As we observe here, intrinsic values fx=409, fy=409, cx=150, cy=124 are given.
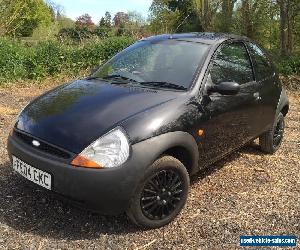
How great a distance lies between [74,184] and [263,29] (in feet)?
50.6

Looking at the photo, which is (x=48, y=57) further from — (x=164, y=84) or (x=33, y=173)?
(x=33, y=173)

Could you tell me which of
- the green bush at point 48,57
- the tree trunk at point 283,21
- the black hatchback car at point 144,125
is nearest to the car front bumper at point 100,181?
the black hatchback car at point 144,125

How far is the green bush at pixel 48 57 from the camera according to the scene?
11023mm

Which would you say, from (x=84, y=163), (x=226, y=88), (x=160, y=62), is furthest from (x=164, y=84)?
(x=84, y=163)

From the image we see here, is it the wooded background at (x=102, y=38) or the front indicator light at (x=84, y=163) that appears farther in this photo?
the wooded background at (x=102, y=38)

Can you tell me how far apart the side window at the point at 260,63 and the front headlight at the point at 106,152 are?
7.97ft

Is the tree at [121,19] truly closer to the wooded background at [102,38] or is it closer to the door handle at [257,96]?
the wooded background at [102,38]

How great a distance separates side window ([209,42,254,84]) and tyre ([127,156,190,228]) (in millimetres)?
1082

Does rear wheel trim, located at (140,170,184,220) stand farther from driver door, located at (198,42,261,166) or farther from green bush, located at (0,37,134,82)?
green bush, located at (0,37,134,82)

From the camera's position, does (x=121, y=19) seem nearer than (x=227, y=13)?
No

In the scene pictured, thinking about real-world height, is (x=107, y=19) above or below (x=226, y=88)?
above

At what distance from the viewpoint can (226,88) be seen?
3912 mm

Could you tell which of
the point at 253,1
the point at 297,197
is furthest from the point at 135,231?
the point at 253,1

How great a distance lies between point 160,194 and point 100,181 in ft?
2.06
